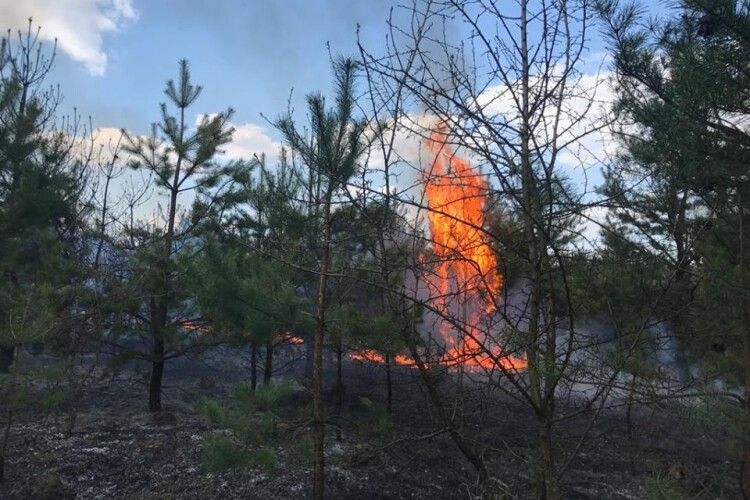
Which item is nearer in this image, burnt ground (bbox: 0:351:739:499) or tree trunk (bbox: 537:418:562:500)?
tree trunk (bbox: 537:418:562:500)

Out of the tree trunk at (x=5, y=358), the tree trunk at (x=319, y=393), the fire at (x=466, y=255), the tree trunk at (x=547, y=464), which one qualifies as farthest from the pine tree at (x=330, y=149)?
the tree trunk at (x=5, y=358)

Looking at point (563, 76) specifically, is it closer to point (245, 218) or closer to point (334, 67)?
point (334, 67)

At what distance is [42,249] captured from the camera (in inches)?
391

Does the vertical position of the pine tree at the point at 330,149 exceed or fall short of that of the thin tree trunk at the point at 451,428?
it exceeds it

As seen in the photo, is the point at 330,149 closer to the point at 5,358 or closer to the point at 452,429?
the point at 452,429

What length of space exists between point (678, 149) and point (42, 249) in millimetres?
9639

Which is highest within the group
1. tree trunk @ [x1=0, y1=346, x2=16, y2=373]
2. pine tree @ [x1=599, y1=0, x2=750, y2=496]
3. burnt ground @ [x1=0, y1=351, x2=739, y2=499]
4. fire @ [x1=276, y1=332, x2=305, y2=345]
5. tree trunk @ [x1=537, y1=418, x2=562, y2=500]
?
pine tree @ [x1=599, y1=0, x2=750, y2=496]

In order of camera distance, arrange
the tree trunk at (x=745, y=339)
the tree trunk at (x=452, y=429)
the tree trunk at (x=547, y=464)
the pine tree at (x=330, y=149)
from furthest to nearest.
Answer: the pine tree at (x=330, y=149) → the tree trunk at (x=745, y=339) → the tree trunk at (x=452, y=429) → the tree trunk at (x=547, y=464)

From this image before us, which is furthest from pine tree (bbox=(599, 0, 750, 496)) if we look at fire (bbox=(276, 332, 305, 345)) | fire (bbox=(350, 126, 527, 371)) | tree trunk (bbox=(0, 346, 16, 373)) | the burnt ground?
tree trunk (bbox=(0, 346, 16, 373))

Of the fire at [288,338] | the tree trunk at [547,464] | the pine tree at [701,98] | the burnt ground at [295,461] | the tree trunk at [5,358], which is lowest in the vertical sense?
the burnt ground at [295,461]

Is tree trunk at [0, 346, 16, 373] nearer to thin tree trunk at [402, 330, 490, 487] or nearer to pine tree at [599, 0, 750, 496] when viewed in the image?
thin tree trunk at [402, 330, 490, 487]

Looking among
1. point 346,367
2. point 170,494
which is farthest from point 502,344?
point 346,367

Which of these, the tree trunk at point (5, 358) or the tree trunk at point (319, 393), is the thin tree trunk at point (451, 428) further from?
the tree trunk at point (5, 358)

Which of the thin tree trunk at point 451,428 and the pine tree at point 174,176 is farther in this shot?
the pine tree at point 174,176
